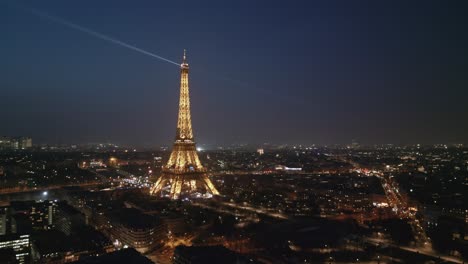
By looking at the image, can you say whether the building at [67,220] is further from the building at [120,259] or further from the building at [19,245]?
the building at [120,259]

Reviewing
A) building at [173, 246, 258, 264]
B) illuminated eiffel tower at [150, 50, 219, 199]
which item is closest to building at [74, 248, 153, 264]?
building at [173, 246, 258, 264]

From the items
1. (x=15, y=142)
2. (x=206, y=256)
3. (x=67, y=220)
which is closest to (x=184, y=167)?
(x=67, y=220)

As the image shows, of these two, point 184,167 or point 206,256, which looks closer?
point 206,256

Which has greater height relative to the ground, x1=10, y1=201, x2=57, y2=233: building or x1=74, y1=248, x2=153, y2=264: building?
x1=74, y1=248, x2=153, y2=264: building

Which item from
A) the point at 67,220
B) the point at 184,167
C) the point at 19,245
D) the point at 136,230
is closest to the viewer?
the point at 19,245

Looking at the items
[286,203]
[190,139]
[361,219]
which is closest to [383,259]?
[361,219]

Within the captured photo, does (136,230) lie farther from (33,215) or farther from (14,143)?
(14,143)

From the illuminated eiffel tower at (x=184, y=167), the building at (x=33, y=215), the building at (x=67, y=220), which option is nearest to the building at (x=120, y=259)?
the building at (x=67, y=220)

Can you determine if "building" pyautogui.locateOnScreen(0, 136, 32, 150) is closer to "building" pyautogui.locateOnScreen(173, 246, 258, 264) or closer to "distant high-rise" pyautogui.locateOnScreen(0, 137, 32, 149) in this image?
"distant high-rise" pyautogui.locateOnScreen(0, 137, 32, 149)
